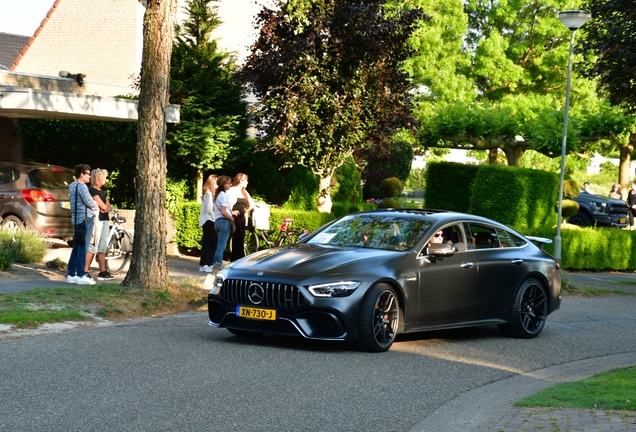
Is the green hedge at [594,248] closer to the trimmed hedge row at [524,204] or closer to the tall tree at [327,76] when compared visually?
the trimmed hedge row at [524,204]

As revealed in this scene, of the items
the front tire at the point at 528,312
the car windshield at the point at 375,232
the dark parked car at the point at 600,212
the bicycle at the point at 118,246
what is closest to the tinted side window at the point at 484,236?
the front tire at the point at 528,312

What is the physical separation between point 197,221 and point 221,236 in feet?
15.3

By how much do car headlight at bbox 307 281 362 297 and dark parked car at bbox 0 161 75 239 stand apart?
1165cm

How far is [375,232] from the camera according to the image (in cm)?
1164

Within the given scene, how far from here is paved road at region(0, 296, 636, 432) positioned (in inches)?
280

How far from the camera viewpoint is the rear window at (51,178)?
68.0 feet

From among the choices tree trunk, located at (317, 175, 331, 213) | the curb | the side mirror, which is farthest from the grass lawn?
tree trunk, located at (317, 175, 331, 213)

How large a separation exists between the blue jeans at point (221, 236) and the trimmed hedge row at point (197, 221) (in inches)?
158

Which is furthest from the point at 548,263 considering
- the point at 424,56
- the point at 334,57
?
the point at 424,56

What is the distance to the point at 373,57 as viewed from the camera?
2341 cm

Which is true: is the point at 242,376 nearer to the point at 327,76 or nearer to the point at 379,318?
the point at 379,318

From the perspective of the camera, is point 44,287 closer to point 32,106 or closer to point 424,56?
point 32,106

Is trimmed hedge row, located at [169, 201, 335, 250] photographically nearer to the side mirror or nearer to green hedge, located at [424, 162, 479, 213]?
green hedge, located at [424, 162, 479, 213]

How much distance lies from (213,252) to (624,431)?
12.5 meters
